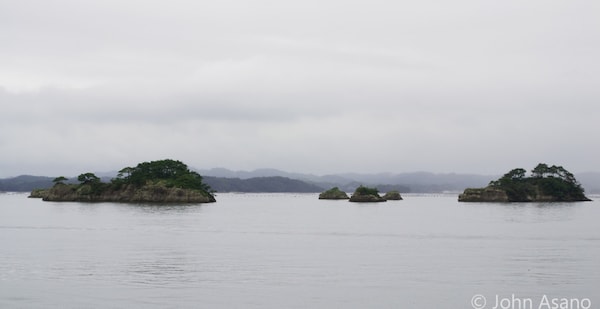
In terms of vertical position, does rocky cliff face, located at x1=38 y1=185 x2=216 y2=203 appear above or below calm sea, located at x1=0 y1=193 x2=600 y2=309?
above

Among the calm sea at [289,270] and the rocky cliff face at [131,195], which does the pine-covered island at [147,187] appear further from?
the calm sea at [289,270]

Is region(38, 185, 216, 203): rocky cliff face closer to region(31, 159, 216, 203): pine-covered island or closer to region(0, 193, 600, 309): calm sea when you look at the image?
region(31, 159, 216, 203): pine-covered island

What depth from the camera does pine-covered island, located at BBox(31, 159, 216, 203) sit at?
17375cm

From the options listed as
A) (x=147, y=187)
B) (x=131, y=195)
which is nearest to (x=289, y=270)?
(x=147, y=187)

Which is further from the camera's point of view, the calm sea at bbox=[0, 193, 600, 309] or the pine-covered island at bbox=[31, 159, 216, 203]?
the pine-covered island at bbox=[31, 159, 216, 203]

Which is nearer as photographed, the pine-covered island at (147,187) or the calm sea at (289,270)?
the calm sea at (289,270)

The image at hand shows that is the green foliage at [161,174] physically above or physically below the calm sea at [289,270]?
above

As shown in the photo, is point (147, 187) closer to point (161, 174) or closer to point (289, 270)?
point (161, 174)

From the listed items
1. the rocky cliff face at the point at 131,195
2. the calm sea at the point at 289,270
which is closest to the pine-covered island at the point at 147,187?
the rocky cliff face at the point at 131,195

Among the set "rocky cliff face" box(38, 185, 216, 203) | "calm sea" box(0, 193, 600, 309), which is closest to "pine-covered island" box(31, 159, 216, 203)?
"rocky cliff face" box(38, 185, 216, 203)

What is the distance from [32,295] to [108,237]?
33.0 metres

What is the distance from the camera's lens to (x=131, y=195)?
18100 cm

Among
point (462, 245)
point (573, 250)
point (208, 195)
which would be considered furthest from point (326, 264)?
point (208, 195)

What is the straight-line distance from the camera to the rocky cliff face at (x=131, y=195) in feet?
569
